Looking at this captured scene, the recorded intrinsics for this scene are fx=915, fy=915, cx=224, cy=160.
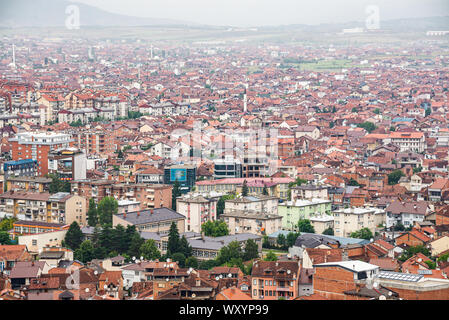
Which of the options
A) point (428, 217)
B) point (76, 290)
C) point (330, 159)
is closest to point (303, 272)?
point (76, 290)

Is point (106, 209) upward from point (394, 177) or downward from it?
upward

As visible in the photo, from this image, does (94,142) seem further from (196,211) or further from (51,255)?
(51,255)

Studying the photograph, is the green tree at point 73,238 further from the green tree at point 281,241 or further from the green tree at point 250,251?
the green tree at point 281,241

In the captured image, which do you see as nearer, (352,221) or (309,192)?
(352,221)

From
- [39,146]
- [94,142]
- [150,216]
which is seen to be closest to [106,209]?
[150,216]

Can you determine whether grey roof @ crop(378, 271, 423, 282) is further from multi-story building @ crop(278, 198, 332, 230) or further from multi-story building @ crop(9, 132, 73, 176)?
multi-story building @ crop(9, 132, 73, 176)

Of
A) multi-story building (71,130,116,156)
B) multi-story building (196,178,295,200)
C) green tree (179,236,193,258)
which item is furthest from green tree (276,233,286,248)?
multi-story building (71,130,116,156)

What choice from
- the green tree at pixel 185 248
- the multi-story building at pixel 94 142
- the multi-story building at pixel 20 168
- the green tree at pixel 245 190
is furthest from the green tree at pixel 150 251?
the multi-story building at pixel 94 142
